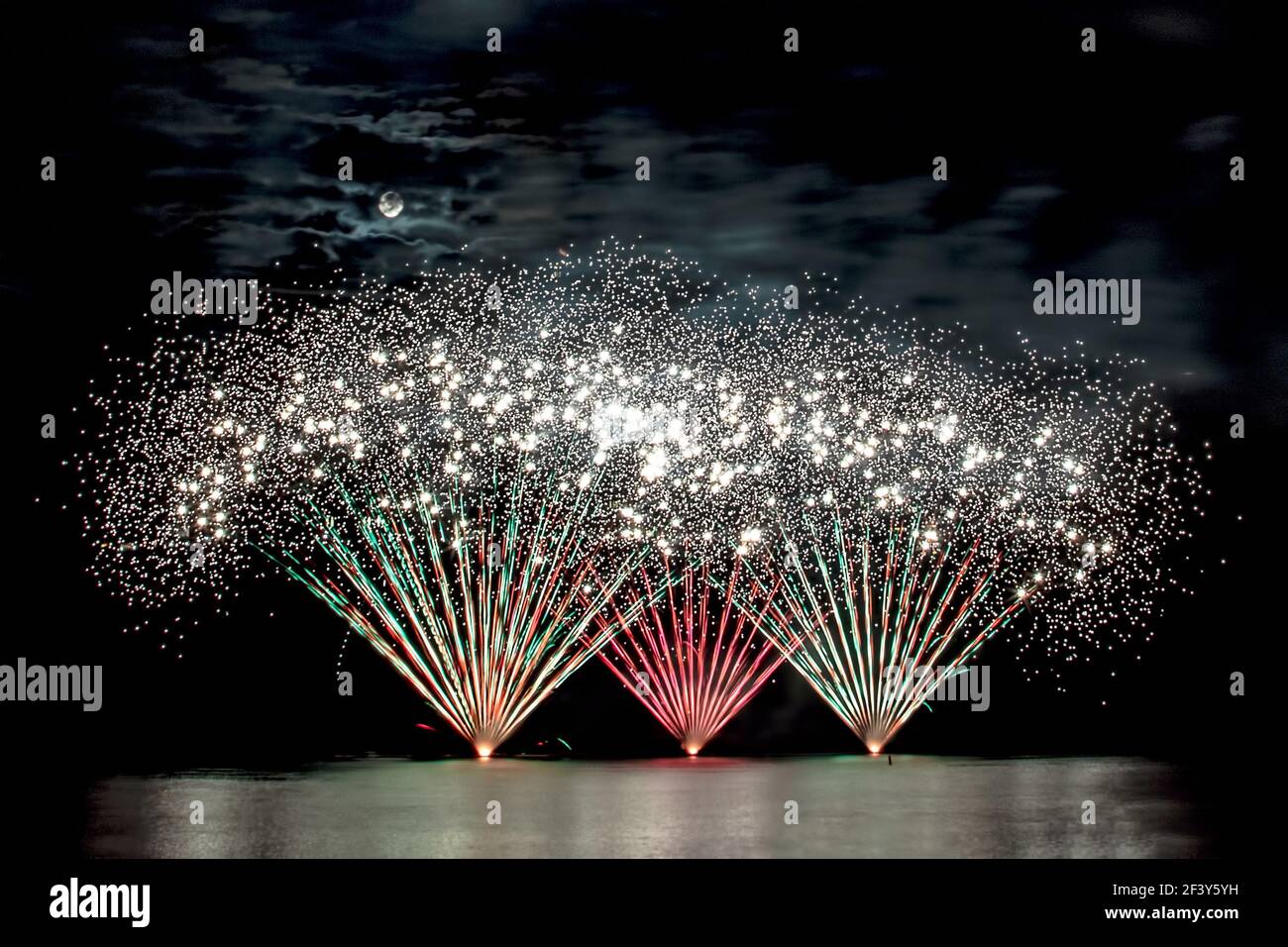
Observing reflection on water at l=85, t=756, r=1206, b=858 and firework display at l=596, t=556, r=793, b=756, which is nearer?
reflection on water at l=85, t=756, r=1206, b=858

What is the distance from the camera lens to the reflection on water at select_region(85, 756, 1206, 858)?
13.0 metres

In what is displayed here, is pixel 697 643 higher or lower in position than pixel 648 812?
higher

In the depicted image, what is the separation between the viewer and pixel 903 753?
3111 centimetres

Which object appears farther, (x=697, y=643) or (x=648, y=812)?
(x=697, y=643)

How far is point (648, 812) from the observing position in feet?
52.9

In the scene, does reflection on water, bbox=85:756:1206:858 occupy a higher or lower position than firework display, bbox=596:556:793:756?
lower

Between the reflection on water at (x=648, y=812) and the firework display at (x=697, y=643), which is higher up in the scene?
the firework display at (x=697, y=643)

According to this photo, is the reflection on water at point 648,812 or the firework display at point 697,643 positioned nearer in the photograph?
the reflection on water at point 648,812

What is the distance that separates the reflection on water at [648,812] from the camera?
1297cm
